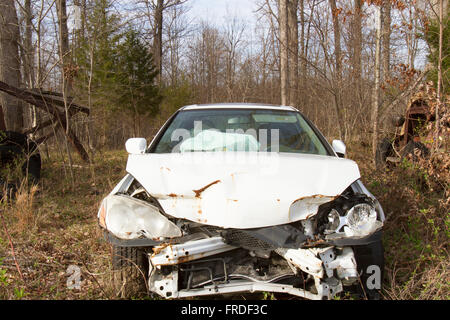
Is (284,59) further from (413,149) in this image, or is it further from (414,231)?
(414,231)

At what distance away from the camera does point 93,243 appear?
3.61 metres

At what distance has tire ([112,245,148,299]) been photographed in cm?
232

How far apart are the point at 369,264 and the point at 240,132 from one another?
5.62 ft

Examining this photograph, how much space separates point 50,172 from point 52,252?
405 centimetres

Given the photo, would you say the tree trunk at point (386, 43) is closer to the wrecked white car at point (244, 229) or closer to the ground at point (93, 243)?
the ground at point (93, 243)

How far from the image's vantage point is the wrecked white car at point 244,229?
6.86ft

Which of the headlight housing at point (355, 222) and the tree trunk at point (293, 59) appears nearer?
the headlight housing at point (355, 222)

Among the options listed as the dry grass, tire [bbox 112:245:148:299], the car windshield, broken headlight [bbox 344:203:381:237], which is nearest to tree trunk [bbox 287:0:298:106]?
the dry grass

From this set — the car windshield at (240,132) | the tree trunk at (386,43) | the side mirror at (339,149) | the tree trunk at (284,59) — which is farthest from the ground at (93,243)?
the tree trunk at (284,59)

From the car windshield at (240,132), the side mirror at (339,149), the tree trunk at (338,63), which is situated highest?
the tree trunk at (338,63)

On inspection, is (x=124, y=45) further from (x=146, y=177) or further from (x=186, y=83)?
(x=146, y=177)

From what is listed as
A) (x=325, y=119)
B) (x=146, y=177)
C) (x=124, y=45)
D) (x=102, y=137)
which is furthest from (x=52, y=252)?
(x=124, y=45)

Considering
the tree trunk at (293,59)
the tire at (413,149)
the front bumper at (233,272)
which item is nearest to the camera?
the front bumper at (233,272)

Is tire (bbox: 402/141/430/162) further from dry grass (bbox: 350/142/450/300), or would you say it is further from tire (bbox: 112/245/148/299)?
tire (bbox: 112/245/148/299)
